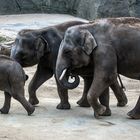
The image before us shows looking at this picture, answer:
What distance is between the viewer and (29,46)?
7316 mm

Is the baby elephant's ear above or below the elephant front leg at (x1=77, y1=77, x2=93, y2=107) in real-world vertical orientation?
above

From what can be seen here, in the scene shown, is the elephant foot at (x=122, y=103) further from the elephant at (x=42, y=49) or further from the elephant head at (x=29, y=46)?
the elephant head at (x=29, y=46)

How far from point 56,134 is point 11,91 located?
1.15 m

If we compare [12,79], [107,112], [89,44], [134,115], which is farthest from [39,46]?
[134,115]

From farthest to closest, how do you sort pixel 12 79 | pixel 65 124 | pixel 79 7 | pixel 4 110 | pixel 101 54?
1. pixel 79 7
2. pixel 4 110
3. pixel 12 79
4. pixel 101 54
5. pixel 65 124

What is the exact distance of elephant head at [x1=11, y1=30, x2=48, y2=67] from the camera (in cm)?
729

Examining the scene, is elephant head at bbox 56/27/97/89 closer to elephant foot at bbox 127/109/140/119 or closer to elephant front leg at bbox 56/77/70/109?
elephant front leg at bbox 56/77/70/109

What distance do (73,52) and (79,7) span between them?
40.5 feet

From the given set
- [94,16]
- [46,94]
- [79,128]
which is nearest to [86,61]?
[79,128]

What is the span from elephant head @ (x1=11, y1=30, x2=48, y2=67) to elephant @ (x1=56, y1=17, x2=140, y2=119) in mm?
584

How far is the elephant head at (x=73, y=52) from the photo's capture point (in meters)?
6.65

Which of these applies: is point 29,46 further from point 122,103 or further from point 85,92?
point 122,103

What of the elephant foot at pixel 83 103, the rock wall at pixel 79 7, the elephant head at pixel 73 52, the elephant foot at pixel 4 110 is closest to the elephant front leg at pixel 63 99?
the elephant foot at pixel 83 103

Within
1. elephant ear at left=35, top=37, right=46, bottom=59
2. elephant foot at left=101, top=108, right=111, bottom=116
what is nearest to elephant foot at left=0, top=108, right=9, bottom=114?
elephant ear at left=35, top=37, right=46, bottom=59
